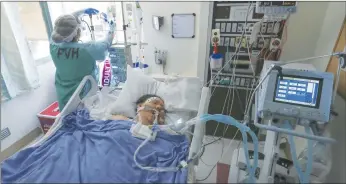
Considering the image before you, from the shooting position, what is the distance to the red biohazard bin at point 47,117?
2072mm

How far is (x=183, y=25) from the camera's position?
2.32 metres

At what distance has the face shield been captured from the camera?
1644mm

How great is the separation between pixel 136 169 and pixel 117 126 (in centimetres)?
39

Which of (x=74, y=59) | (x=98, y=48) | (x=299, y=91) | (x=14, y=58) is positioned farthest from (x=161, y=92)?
(x=14, y=58)

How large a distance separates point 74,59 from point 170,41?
1119mm

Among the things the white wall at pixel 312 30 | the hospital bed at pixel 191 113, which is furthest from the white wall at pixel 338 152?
the white wall at pixel 312 30

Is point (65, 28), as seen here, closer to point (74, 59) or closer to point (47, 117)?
point (74, 59)

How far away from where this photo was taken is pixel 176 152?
1165 mm

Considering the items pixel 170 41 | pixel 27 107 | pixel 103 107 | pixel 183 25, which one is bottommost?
pixel 27 107

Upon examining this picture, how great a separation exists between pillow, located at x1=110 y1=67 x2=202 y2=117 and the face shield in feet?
1.82

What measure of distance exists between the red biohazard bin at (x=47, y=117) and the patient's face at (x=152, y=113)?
1.13m

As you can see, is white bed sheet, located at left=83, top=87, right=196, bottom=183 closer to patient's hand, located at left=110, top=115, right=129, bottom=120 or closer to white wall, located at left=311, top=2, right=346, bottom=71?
patient's hand, located at left=110, top=115, right=129, bottom=120

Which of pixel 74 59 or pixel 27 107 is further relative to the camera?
pixel 27 107

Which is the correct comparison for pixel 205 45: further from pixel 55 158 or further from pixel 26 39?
pixel 26 39
